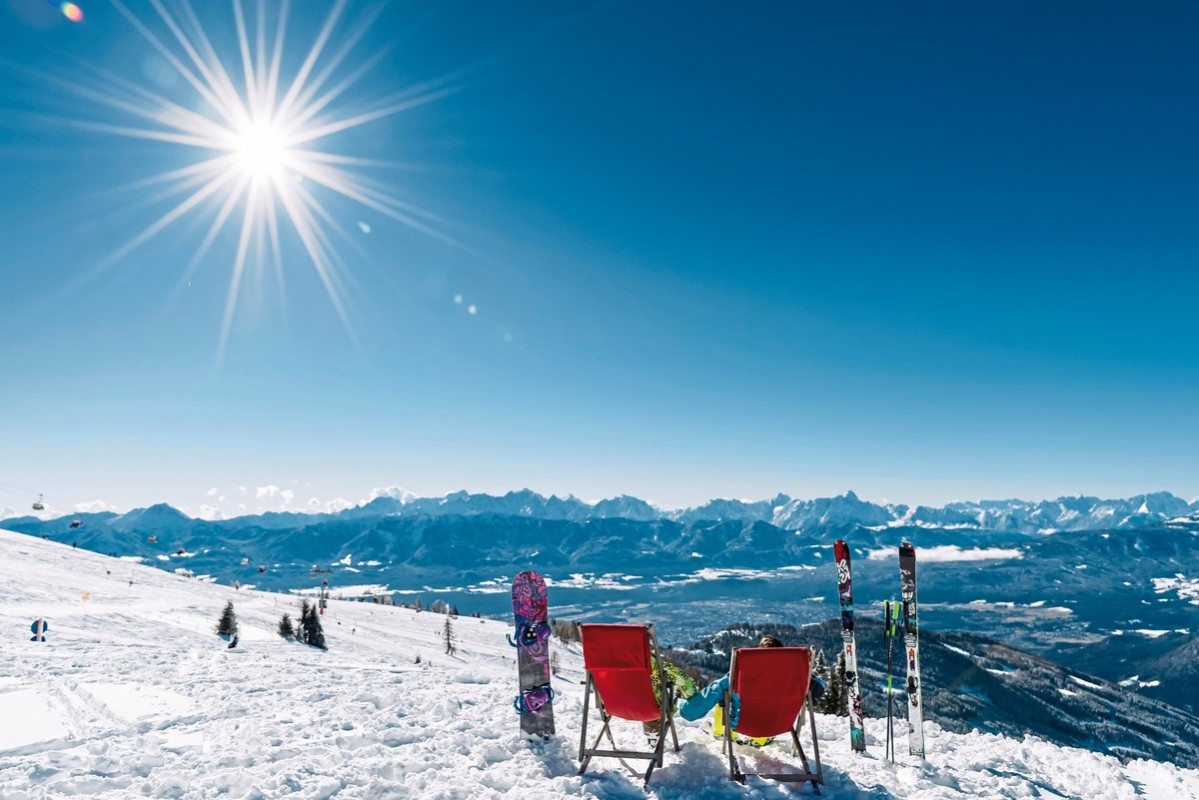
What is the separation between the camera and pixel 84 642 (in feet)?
66.4

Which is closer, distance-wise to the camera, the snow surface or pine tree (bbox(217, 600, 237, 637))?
the snow surface

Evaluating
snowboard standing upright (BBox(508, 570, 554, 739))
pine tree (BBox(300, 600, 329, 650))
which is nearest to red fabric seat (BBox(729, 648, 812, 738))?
snowboard standing upright (BBox(508, 570, 554, 739))

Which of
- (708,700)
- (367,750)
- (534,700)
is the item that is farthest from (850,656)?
(367,750)

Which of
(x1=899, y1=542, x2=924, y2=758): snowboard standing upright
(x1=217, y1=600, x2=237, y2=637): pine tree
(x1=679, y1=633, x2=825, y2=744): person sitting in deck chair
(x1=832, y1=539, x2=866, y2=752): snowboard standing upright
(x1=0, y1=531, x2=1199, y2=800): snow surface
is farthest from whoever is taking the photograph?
(x1=217, y1=600, x2=237, y2=637): pine tree

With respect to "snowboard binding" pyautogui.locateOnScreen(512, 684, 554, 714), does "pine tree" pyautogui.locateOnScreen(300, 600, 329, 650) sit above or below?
below

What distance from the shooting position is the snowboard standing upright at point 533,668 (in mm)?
9031

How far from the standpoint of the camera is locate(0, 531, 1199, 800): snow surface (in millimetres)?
7125

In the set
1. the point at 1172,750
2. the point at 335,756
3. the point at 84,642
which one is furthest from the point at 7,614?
the point at 1172,750

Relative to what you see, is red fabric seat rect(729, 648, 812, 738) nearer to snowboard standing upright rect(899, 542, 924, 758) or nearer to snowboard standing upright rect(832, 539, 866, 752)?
snowboard standing upright rect(832, 539, 866, 752)

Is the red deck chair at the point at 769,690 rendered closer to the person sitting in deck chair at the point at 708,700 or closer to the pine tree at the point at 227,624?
the person sitting in deck chair at the point at 708,700

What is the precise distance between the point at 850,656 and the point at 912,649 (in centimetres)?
106

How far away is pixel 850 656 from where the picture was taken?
9.93 meters

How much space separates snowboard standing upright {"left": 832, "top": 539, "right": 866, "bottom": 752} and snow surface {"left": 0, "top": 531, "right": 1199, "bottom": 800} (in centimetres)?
29

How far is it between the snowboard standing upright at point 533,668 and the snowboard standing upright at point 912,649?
526 cm
